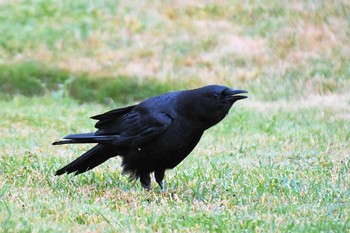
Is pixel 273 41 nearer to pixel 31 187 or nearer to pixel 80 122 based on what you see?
pixel 80 122

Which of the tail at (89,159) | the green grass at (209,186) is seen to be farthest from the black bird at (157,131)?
the green grass at (209,186)

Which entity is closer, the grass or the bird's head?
the grass

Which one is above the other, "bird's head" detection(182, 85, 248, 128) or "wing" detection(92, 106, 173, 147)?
"bird's head" detection(182, 85, 248, 128)

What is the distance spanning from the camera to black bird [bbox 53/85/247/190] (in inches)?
231

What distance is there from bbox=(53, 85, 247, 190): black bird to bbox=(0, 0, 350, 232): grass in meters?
0.24

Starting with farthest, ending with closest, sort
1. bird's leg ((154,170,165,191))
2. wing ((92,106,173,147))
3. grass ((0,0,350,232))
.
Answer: bird's leg ((154,170,165,191)) → wing ((92,106,173,147)) → grass ((0,0,350,232))

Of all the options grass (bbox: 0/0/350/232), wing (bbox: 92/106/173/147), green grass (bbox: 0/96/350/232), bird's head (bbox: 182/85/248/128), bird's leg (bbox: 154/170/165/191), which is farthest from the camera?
bird's leg (bbox: 154/170/165/191)

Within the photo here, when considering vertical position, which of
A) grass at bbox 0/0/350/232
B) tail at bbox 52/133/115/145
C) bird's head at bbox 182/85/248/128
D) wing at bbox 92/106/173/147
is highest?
bird's head at bbox 182/85/248/128


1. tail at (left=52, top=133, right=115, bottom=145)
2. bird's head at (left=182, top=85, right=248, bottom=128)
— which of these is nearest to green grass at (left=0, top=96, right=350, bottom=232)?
tail at (left=52, top=133, right=115, bottom=145)

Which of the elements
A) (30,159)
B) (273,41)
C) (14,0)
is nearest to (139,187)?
(30,159)

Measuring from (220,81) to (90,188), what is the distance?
25.5 feet

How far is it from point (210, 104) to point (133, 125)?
756 mm

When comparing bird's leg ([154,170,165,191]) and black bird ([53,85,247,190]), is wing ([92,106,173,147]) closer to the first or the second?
black bird ([53,85,247,190])

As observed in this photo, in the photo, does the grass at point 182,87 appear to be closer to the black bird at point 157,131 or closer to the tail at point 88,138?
the black bird at point 157,131
